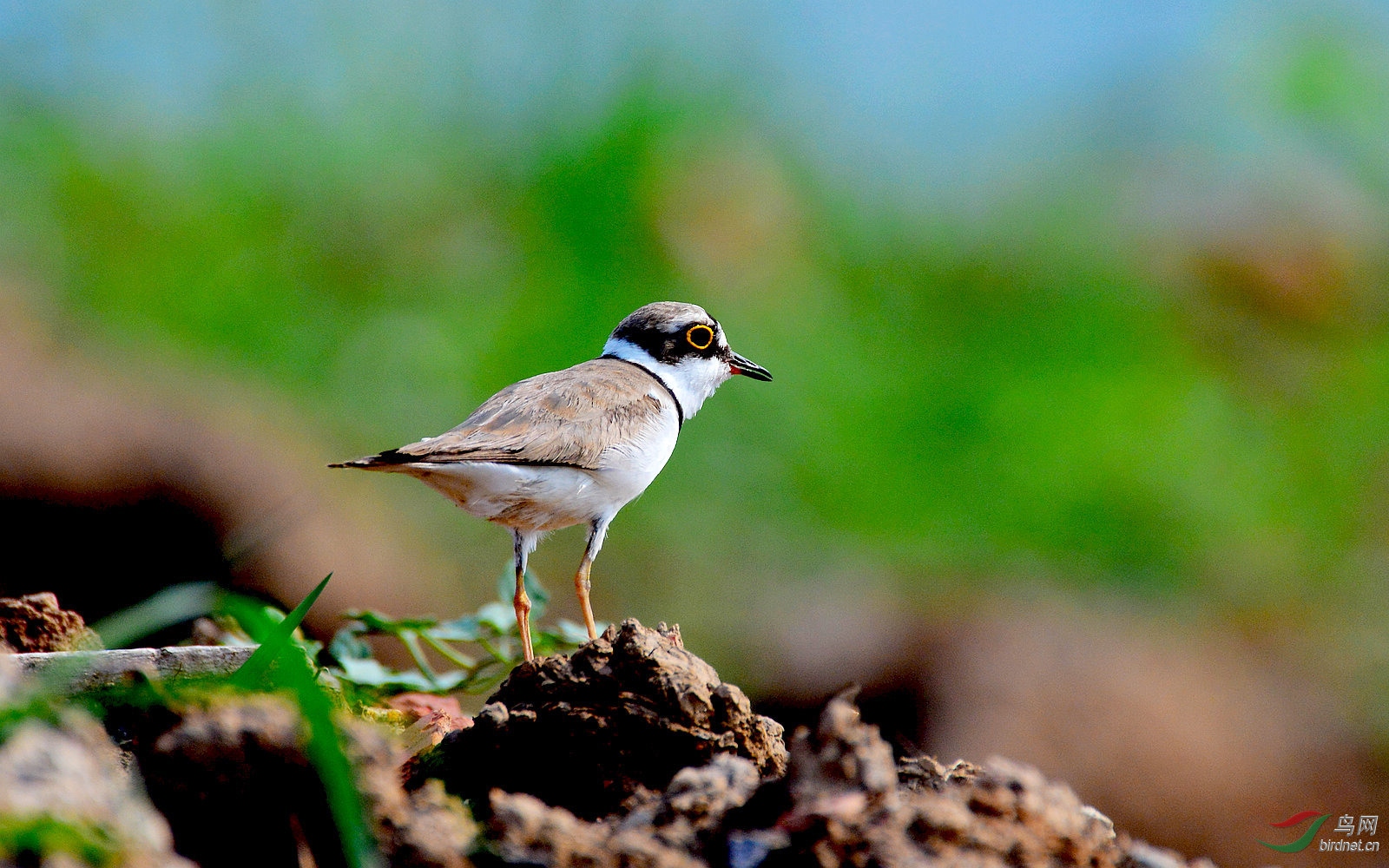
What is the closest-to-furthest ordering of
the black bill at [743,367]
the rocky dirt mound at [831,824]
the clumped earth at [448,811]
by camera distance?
1. the clumped earth at [448,811]
2. the rocky dirt mound at [831,824]
3. the black bill at [743,367]

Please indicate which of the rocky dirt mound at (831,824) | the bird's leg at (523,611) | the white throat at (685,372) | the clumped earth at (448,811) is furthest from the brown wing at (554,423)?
the rocky dirt mound at (831,824)

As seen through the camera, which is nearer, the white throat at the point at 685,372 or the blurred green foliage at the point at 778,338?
the white throat at the point at 685,372

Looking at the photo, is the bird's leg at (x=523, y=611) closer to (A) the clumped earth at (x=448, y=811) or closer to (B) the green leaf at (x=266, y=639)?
(B) the green leaf at (x=266, y=639)

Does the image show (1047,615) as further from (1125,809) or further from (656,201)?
(656,201)

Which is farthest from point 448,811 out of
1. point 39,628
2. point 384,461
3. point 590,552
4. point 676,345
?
point 676,345

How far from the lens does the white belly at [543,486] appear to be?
409cm

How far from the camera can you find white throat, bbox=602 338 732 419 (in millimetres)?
5242

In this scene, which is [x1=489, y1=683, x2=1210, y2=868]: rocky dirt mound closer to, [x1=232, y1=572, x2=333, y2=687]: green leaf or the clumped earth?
the clumped earth

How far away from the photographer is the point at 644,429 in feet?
15.2

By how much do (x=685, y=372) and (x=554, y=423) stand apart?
1.07 metres

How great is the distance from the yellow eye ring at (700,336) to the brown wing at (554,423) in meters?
0.44

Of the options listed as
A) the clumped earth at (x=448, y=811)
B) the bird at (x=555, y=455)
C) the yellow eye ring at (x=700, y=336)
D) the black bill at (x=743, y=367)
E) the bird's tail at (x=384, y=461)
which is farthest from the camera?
the black bill at (x=743, y=367)

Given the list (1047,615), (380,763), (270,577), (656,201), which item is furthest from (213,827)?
(656,201)

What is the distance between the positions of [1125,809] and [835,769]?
492 cm
